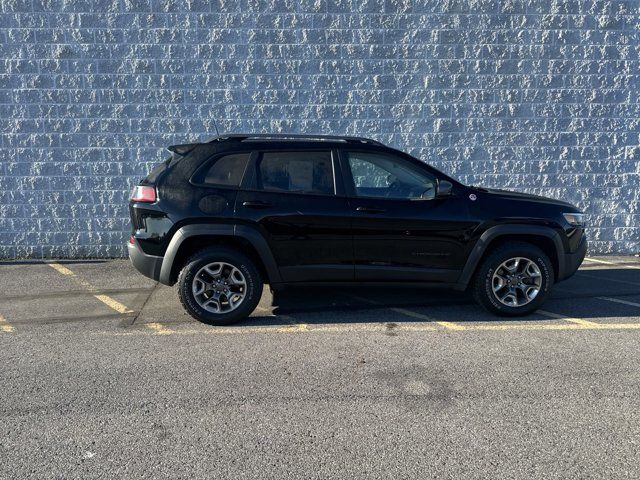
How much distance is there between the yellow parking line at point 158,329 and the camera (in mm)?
5496

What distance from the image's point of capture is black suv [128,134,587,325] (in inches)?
217

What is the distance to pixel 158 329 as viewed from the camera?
5598mm

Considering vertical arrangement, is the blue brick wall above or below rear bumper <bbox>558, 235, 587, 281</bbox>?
above

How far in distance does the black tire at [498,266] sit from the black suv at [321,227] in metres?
0.01

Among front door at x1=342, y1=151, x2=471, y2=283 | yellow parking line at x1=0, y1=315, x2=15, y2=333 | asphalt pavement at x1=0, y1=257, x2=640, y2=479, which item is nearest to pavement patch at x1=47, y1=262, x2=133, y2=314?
asphalt pavement at x1=0, y1=257, x2=640, y2=479

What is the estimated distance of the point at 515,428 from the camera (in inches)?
142

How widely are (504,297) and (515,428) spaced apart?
2.40m

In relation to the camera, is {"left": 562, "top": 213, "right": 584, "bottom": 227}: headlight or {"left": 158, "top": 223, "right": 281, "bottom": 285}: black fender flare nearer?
{"left": 158, "top": 223, "right": 281, "bottom": 285}: black fender flare

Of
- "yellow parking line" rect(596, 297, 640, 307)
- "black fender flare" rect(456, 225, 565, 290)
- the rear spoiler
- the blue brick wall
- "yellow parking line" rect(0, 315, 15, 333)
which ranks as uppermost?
the blue brick wall

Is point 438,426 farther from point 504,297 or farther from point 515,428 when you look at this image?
point 504,297

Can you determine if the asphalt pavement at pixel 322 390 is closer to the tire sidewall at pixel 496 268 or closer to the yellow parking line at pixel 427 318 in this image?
the yellow parking line at pixel 427 318

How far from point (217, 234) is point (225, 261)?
0.90 feet

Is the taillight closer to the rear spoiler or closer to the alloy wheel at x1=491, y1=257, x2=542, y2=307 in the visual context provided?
the rear spoiler

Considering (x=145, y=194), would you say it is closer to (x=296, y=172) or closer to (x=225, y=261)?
(x=225, y=261)
